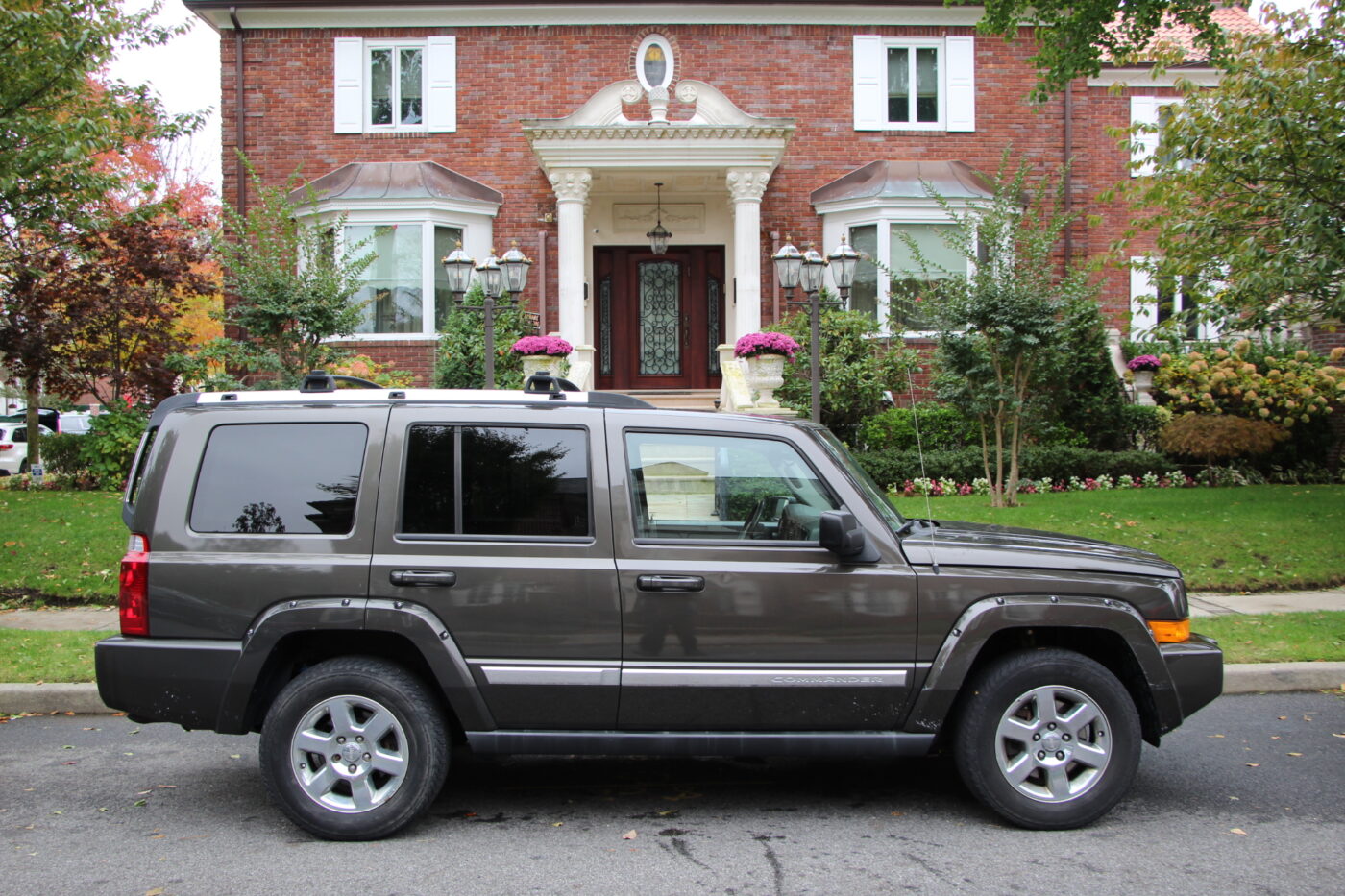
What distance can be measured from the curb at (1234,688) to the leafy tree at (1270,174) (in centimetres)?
465

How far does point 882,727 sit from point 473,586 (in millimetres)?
1765

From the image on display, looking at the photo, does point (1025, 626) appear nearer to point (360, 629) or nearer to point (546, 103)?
point (360, 629)

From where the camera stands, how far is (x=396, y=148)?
18.1m

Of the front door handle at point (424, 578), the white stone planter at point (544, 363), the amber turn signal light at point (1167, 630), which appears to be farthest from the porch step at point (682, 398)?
the front door handle at point (424, 578)

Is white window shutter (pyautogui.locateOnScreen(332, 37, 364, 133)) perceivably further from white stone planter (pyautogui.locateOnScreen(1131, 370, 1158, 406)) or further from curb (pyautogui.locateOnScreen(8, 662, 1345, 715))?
curb (pyautogui.locateOnScreen(8, 662, 1345, 715))

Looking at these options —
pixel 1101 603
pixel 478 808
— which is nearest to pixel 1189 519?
pixel 1101 603

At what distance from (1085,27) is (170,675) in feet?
41.7

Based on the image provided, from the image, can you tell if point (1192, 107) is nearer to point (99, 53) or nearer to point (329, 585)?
point (329, 585)

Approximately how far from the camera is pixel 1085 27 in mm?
13016

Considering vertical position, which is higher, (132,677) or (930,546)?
(930,546)

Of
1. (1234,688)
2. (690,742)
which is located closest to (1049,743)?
(690,742)

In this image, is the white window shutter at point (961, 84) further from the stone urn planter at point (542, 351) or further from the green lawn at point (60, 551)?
the green lawn at point (60, 551)

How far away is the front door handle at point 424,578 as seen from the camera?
432 centimetres

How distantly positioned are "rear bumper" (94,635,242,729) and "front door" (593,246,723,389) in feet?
49.1
